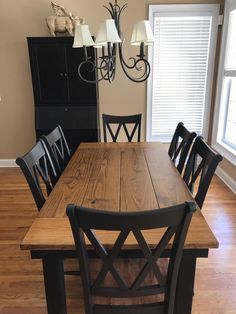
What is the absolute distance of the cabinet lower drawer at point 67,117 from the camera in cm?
363

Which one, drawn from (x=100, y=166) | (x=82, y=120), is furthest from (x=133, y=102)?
(x=100, y=166)

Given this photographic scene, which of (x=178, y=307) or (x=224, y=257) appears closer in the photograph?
(x=178, y=307)

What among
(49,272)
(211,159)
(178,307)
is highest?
(211,159)

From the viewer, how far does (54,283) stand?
3.90ft

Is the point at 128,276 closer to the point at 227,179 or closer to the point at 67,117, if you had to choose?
the point at 227,179

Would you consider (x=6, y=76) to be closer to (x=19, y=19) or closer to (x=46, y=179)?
(x=19, y=19)

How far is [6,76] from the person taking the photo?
388 centimetres

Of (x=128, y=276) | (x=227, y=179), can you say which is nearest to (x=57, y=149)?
(x=128, y=276)

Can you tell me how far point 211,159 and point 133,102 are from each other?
2617mm

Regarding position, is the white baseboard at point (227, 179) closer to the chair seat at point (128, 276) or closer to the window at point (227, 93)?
the window at point (227, 93)

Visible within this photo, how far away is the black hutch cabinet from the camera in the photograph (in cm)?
343

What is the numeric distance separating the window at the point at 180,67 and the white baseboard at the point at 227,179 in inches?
29.3

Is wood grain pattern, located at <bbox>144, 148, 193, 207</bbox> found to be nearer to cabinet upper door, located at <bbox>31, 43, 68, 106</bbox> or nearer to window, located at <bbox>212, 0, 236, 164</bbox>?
window, located at <bbox>212, 0, 236, 164</bbox>

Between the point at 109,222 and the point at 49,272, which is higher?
the point at 109,222
